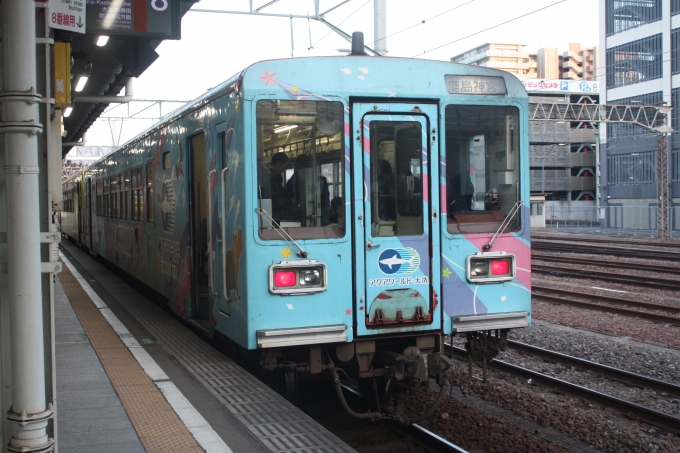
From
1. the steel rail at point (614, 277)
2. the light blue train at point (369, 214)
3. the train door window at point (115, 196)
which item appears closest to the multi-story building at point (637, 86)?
the steel rail at point (614, 277)

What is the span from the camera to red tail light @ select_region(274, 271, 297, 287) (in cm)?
547

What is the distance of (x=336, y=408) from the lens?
22.5 ft

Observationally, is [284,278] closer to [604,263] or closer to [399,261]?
[399,261]

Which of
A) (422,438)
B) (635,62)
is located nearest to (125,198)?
(422,438)

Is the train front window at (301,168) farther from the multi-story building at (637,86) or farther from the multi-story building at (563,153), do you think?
the multi-story building at (563,153)

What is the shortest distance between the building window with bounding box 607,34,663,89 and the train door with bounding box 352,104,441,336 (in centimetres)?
4041

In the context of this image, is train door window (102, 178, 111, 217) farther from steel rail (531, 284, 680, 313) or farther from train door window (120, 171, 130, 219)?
steel rail (531, 284, 680, 313)

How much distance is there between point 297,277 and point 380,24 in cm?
1016

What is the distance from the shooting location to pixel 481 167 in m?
6.04

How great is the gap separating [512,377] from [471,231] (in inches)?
101

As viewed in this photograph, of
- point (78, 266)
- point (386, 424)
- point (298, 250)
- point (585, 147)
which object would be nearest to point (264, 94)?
point (298, 250)

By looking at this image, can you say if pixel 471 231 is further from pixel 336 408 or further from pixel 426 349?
pixel 336 408

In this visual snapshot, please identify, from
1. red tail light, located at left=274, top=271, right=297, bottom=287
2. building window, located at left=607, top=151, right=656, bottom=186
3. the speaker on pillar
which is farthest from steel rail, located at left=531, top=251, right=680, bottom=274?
building window, located at left=607, top=151, right=656, bottom=186

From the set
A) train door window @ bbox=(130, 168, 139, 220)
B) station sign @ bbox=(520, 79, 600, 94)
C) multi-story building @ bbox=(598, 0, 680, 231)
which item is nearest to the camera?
train door window @ bbox=(130, 168, 139, 220)
